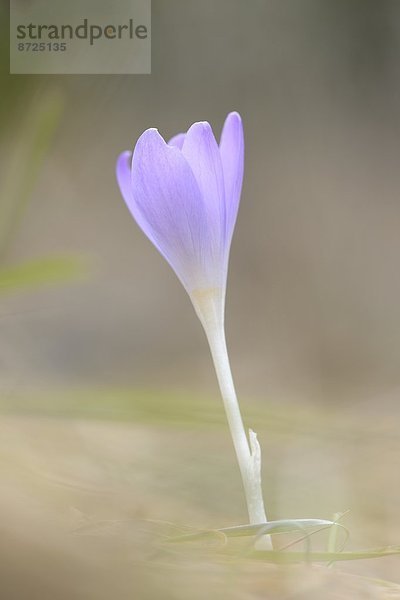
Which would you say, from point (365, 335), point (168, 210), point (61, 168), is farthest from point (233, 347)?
point (168, 210)

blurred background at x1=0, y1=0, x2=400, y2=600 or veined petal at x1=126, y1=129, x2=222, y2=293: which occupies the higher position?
blurred background at x1=0, y1=0, x2=400, y2=600

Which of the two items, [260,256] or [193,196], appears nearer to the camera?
[193,196]

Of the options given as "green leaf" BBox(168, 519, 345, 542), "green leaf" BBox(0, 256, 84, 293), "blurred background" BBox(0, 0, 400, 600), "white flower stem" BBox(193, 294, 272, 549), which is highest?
"blurred background" BBox(0, 0, 400, 600)

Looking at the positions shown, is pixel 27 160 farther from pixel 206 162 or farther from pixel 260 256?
pixel 260 256

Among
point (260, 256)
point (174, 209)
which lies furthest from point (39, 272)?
point (260, 256)

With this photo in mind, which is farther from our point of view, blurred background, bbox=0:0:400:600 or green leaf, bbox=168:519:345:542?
blurred background, bbox=0:0:400:600

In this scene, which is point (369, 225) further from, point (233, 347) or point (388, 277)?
point (233, 347)
